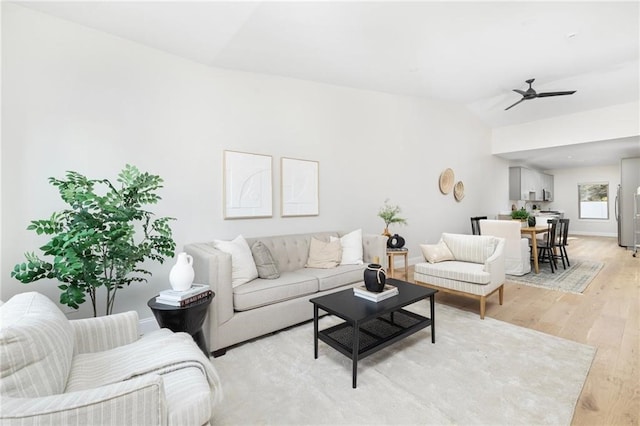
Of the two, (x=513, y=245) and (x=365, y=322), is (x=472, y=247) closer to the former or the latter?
(x=513, y=245)

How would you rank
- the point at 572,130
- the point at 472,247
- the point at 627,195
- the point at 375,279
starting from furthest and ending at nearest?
the point at 627,195 → the point at 572,130 → the point at 472,247 → the point at 375,279

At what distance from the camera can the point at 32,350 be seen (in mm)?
1029

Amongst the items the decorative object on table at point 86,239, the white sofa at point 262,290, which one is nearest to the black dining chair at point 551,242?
the white sofa at point 262,290

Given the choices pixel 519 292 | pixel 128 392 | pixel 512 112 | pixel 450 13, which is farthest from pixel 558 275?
pixel 128 392

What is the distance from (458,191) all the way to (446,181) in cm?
57

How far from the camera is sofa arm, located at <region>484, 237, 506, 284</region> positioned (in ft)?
10.0

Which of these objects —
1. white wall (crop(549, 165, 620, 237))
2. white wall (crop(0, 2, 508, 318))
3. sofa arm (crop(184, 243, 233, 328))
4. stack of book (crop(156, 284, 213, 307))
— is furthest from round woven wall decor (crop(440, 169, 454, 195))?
white wall (crop(549, 165, 620, 237))

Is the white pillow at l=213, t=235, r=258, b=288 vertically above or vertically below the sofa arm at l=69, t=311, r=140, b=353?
above

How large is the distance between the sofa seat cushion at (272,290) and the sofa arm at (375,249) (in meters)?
1.01

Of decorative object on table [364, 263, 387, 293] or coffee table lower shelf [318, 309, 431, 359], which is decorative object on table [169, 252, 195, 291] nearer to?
coffee table lower shelf [318, 309, 431, 359]

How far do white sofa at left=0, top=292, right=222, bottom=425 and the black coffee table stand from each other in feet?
3.13

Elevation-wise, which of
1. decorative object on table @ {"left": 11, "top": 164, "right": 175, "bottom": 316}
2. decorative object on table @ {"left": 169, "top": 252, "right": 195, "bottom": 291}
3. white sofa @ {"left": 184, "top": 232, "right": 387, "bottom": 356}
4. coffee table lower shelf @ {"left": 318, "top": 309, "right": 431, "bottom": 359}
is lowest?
coffee table lower shelf @ {"left": 318, "top": 309, "right": 431, "bottom": 359}

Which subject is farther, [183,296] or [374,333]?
[374,333]

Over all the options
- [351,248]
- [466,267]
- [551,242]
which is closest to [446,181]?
[551,242]
